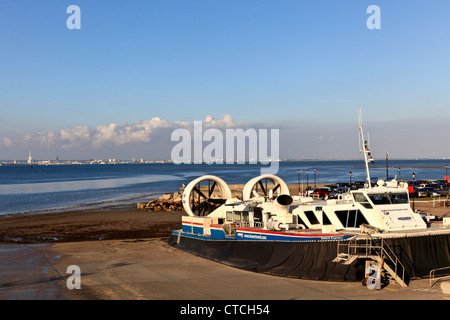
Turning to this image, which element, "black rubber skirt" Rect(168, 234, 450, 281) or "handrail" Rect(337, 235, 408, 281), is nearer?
"handrail" Rect(337, 235, 408, 281)

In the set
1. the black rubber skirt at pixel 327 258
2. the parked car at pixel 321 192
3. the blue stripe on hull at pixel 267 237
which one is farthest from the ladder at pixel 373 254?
the parked car at pixel 321 192

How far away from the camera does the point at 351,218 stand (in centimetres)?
1608

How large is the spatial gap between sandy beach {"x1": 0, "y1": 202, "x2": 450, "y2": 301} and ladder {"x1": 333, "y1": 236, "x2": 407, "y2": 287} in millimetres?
496

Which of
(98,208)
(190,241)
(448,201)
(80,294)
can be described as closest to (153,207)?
(98,208)

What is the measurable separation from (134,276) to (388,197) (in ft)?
32.7

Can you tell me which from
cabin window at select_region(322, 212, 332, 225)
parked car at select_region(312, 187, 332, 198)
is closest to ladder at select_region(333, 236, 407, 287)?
cabin window at select_region(322, 212, 332, 225)

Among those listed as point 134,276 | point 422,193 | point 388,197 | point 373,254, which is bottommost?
point 134,276

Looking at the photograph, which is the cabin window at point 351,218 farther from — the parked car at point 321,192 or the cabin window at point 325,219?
the parked car at point 321,192

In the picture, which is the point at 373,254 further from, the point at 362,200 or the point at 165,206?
the point at 165,206

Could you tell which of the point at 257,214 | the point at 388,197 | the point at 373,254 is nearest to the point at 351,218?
the point at 388,197

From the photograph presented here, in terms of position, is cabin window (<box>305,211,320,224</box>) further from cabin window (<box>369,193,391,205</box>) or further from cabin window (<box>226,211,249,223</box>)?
cabin window (<box>226,211,249,223</box>)

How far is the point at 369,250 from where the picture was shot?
13.8m

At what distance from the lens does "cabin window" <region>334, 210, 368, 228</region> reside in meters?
15.9
